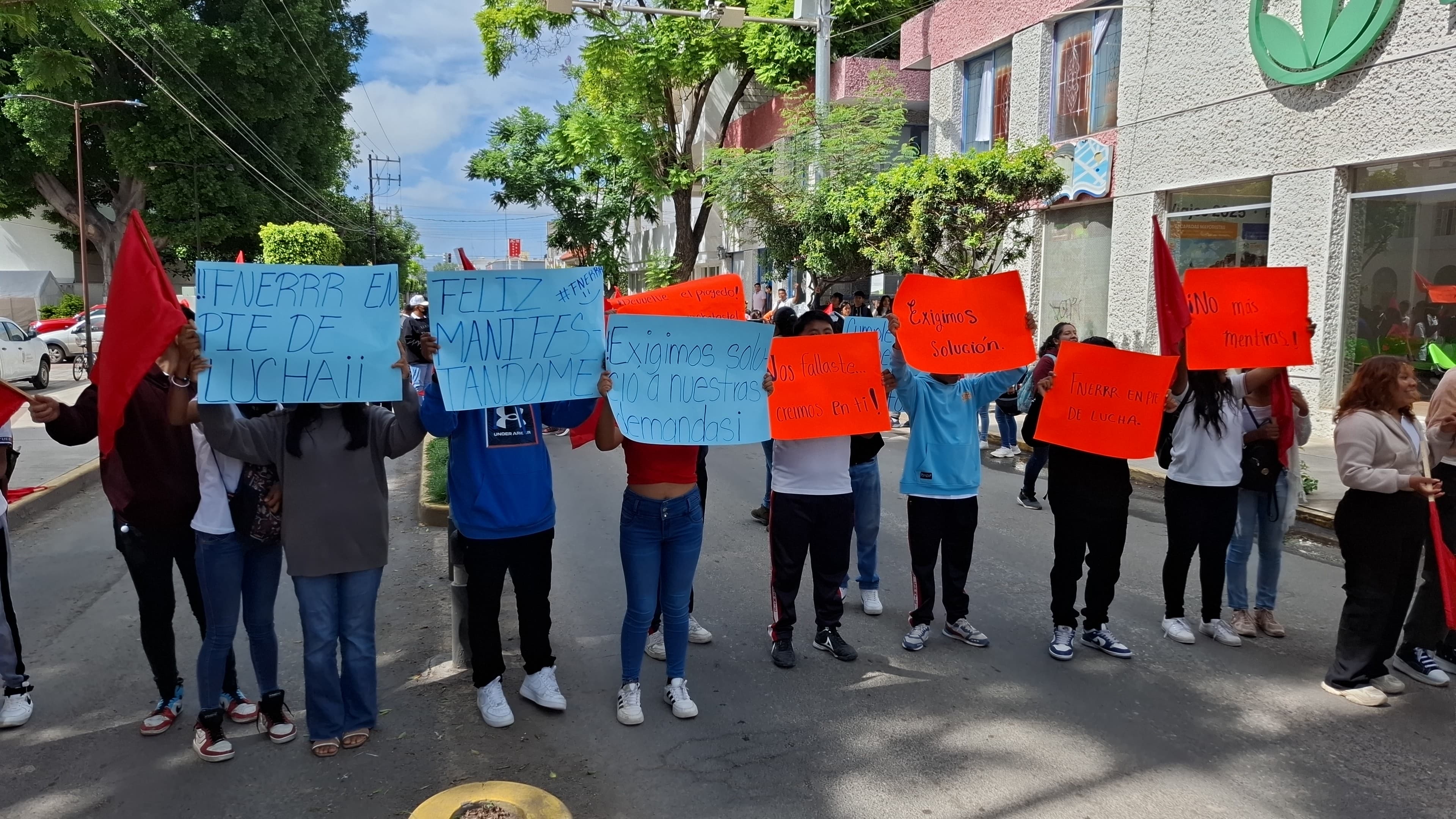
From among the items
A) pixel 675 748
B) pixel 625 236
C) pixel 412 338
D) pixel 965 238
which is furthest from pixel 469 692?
pixel 625 236

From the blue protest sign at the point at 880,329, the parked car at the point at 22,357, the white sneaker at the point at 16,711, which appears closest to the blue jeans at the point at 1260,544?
A: the blue protest sign at the point at 880,329

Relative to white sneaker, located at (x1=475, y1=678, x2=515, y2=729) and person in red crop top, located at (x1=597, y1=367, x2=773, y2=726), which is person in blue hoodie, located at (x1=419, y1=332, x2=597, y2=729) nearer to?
white sneaker, located at (x1=475, y1=678, x2=515, y2=729)

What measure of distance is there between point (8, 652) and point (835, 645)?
12.9 ft

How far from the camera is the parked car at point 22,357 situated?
736 inches

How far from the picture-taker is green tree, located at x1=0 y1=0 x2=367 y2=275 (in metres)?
27.9

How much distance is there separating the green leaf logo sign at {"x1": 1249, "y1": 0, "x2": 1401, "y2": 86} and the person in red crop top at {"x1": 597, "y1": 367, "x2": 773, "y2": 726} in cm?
1055

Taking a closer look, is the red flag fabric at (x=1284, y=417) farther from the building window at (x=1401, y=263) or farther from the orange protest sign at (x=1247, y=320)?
the building window at (x=1401, y=263)

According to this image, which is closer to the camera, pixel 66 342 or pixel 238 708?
pixel 238 708

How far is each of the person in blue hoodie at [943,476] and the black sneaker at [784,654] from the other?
2.19ft

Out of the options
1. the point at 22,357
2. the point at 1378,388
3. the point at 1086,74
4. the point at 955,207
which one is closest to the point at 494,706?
the point at 1378,388

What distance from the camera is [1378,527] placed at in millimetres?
4441

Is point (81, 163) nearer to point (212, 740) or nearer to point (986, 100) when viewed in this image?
point (986, 100)

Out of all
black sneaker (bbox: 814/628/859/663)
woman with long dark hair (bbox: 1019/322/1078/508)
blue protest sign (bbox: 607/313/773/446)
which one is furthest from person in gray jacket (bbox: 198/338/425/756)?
woman with long dark hair (bbox: 1019/322/1078/508)

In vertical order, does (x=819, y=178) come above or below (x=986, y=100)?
below
